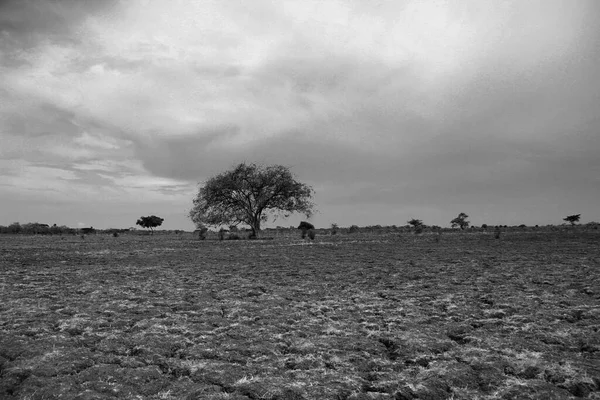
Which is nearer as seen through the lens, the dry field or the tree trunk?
the dry field

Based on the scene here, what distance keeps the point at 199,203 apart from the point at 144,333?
153ft

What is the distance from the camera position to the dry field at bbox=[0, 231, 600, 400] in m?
4.23

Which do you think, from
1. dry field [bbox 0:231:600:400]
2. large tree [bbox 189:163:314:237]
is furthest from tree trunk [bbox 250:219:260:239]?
dry field [bbox 0:231:600:400]

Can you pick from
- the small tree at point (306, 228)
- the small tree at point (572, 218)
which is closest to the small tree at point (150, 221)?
the small tree at point (306, 228)

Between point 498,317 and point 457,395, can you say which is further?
point 498,317

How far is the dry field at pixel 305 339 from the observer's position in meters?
4.23

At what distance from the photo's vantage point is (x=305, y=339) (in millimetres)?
5949

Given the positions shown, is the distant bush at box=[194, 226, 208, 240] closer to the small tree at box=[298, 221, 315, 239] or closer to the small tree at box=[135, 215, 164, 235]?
the small tree at box=[298, 221, 315, 239]

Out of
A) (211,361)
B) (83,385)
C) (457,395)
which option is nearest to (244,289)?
(211,361)

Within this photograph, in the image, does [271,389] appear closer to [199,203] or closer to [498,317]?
[498,317]

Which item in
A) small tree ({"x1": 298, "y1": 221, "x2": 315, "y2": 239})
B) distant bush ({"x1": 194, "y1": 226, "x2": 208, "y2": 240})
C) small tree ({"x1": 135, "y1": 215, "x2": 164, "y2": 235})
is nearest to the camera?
small tree ({"x1": 298, "y1": 221, "x2": 315, "y2": 239})

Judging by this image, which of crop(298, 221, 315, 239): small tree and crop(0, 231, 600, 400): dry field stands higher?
crop(298, 221, 315, 239): small tree

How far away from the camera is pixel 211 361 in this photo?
5.05 metres

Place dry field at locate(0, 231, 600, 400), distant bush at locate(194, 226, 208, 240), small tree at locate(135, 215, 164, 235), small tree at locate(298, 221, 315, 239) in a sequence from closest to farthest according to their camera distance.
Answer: dry field at locate(0, 231, 600, 400) < small tree at locate(298, 221, 315, 239) < distant bush at locate(194, 226, 208, 240) < small tree at locate(135, 215, 164, 235)
